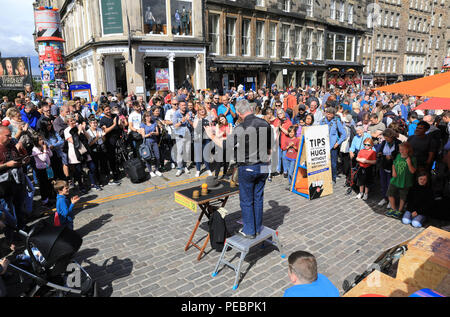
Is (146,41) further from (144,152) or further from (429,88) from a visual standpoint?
(429,88)

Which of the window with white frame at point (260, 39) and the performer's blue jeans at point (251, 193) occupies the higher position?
the window with white frame at point (260, 39)

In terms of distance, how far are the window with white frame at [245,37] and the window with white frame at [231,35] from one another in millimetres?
1118

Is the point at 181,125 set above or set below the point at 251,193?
above

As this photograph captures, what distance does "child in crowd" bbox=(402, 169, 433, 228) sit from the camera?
246 inches

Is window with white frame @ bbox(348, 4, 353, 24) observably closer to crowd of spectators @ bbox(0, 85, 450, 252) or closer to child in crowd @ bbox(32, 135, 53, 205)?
crowd of spectators @ bbox(0, 85, 450, 252)

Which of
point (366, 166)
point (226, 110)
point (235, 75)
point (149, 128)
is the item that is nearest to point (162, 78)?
point (235, 75)

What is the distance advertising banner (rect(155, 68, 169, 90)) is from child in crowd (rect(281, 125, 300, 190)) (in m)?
14.8

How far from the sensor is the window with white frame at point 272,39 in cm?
2745

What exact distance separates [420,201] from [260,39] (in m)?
23.6

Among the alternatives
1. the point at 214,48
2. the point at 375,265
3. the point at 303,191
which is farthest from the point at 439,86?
the point at 214,48

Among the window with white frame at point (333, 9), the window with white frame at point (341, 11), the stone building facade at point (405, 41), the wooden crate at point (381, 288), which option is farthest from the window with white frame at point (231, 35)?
the stone building facade at point (405, 41)

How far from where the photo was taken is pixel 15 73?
69.6 ft

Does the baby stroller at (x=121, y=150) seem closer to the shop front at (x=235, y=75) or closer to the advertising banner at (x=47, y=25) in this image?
the shop front at (x=235, y=75)

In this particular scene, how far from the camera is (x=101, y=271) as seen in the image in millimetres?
4688
